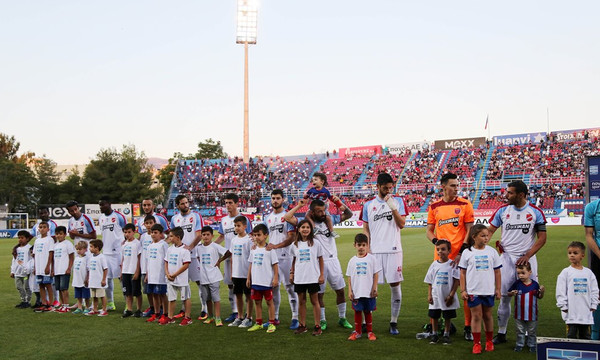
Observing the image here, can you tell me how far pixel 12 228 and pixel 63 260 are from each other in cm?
3535

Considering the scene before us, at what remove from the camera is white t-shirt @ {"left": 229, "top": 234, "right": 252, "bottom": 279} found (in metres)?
9.05

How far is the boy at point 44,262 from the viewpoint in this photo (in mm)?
11227

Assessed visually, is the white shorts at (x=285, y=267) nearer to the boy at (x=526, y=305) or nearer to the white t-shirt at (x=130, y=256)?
the white t-shirt at (x=130, y=256)

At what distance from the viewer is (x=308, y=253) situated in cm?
820

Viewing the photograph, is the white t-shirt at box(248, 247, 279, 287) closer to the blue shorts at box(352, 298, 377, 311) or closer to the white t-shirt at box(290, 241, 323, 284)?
the white t-shirt at box(290, 241, 323, 284)

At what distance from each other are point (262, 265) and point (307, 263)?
80 cm

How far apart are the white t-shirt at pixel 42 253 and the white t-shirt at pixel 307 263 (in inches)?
227

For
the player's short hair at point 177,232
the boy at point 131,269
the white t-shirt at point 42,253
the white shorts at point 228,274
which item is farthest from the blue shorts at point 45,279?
the white shorts at point 228,274

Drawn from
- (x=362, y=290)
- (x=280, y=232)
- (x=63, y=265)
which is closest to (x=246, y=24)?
(x=63, y=265)

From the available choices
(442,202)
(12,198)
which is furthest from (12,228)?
(442,202)

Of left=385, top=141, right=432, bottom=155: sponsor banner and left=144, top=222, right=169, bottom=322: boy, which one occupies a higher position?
left=385, top=141, right=432, bottom=155: sponsor banner

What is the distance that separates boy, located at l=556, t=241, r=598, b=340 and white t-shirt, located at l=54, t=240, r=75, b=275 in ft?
28.8

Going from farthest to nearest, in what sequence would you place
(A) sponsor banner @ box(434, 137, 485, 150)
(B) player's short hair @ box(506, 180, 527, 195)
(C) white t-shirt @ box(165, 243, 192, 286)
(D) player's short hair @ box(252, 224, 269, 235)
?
1. (A) sponsor banner @ box(434, 137, 485, 150)
2. (C) white t-shirt @ box(165, 243, 192, 286)
3. (D) player's short hair @ box(252, 224, 269, 235)
4. (B) player's short hair @ box(506, 180, 527, 195)

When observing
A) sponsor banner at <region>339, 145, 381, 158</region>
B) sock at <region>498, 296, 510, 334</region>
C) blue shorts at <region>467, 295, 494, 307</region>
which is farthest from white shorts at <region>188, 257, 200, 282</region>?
sponsor banner at <region>339, 145, 381, 158</region>
